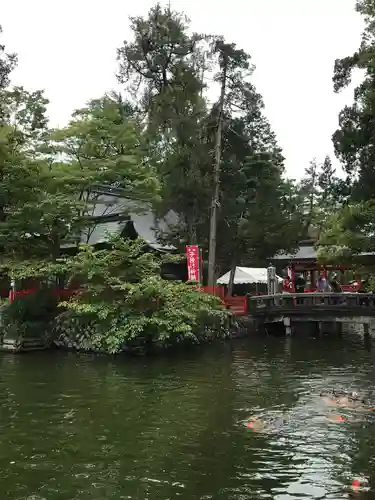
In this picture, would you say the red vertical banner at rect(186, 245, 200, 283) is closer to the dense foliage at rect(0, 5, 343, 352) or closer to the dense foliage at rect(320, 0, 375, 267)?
the dense foliage at rect(0, 5, 343, 352)

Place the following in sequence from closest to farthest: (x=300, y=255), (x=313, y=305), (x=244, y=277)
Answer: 1. (x=313, y=305)
2. (x=300, y=255)
3. (x=244, y=277)

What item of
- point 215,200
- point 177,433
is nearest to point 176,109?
point 215,200

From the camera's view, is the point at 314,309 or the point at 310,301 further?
the point at 310,301

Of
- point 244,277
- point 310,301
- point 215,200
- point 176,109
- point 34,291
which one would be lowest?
point 310,301

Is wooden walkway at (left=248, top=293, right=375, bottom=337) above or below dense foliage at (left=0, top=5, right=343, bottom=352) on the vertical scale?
below

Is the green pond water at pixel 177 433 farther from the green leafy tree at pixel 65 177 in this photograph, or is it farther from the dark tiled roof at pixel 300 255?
the dark tiled roof at pixel 300 255

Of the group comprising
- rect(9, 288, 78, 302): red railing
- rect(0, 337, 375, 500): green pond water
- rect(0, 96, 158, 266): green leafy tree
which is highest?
rect(0, 96, 158, 266): green leafy tree

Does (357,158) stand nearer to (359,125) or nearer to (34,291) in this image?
(359,125)

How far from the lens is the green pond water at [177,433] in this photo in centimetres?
785

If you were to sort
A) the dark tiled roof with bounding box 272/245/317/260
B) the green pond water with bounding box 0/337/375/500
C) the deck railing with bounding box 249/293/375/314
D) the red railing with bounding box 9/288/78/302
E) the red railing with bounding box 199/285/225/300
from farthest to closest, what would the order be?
the dark tiled roof with bounding box 272/245/317/260 < the red railing with bounding box 199/285/225/300 < the deck railing with bounding box 249/293/375/314 < the red railing with bounding box 9/288/78/302 < the green pond water with bounding box 0/337/375/500

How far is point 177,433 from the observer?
1052 cm

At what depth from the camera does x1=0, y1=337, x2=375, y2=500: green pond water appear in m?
7.85

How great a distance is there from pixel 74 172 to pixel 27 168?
196 cm

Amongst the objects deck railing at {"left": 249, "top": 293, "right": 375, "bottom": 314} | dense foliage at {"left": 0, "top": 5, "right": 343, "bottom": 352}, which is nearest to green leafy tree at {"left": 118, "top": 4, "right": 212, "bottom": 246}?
dense foliage at {"left": 0, "top": 5, "right": 343, "bottom": 352}
